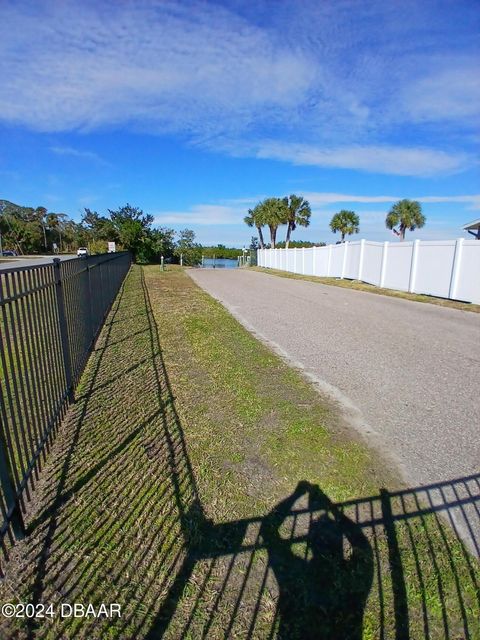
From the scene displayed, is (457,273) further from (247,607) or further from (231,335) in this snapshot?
(247,607)

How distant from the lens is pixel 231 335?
738 centimetres

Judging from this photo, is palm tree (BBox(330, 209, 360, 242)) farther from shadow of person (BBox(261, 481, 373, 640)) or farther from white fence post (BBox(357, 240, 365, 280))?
shadow of person (BBox(261, 481, 373, 640))

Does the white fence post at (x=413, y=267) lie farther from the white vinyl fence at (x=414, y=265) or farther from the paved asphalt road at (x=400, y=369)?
the paved asphalt road at (x=400, y=369)

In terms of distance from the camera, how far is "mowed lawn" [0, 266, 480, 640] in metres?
1.80

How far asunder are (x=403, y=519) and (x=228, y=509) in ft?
3.82

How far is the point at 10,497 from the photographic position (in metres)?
2.16

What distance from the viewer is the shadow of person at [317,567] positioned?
179 cm

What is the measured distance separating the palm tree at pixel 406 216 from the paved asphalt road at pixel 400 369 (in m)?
38.4

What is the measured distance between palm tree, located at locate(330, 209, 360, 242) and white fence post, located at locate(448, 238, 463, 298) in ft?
135

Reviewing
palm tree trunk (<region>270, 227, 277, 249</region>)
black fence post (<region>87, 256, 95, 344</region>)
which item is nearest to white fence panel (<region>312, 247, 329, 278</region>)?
black fence post (<region>87, 256, 95, 344</region>)

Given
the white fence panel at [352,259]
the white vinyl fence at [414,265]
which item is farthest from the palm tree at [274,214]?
the white fence panel at [352,259]

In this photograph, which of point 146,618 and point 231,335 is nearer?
point 146,618

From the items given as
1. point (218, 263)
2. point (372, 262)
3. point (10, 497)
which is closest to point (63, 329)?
point (10, 497)

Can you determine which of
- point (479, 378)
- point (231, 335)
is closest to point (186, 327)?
point (231, 335)
